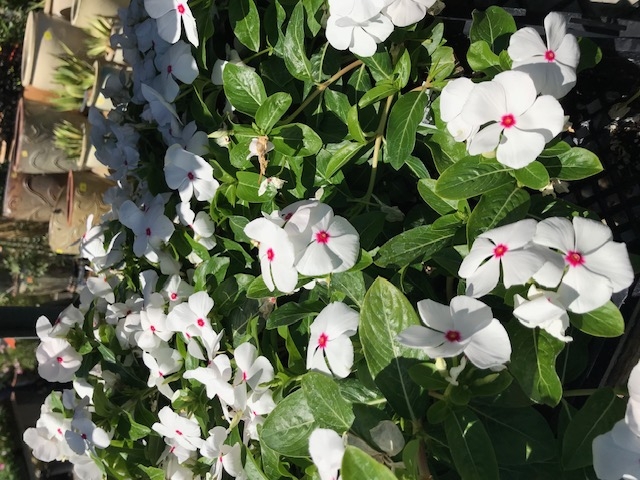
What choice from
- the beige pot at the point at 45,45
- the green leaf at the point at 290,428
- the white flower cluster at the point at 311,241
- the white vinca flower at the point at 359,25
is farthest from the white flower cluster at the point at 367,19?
the beige pot at the point at 45,45

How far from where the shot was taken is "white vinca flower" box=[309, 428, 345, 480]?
63 centimetres

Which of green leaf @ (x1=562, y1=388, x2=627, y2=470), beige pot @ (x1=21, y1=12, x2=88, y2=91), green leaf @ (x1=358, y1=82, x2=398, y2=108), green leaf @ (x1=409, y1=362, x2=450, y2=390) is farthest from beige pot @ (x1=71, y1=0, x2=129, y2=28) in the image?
green leaf @ (x1=562, y1=388, x2=627, y2=470)

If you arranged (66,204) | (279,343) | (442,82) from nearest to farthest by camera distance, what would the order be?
(442,82) → (279,343) → (66,204)

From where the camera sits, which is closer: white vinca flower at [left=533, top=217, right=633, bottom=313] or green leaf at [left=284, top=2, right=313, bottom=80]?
white vinca flower at [left=533, top=217, right=633, bottom=313]

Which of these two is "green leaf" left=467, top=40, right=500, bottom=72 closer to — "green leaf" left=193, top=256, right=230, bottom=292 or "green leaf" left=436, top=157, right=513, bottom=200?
"green leaf" left=436, top=157, right=513, bottom=200

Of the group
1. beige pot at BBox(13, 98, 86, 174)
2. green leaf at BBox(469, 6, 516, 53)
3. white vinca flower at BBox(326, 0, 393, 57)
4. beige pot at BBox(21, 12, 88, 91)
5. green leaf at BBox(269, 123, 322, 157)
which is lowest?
beige pot at BBox(13, 98, 86, 174)

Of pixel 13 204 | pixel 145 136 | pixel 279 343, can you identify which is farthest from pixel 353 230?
pixel 13 204

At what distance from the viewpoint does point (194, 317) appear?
101cm

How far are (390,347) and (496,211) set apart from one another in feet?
0.67

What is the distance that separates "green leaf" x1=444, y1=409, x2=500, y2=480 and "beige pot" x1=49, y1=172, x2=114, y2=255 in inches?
81.4

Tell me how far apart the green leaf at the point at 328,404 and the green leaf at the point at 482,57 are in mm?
439

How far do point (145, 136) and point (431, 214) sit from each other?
25.9 inches

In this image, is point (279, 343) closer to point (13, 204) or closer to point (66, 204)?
point (66, 204)

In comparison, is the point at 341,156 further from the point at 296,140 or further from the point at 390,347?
the point at 390,347
